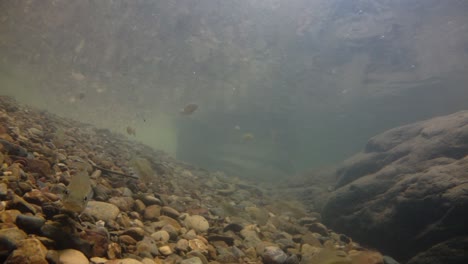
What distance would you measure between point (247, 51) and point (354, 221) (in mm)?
16600

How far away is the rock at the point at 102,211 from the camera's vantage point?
3.28 meters

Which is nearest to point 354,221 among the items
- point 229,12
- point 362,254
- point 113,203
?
point 362,254

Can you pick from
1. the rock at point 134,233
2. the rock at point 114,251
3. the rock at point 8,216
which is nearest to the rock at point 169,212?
the rock at point 134,233

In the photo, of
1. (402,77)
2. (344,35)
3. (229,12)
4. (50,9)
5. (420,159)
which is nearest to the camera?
(420,159)

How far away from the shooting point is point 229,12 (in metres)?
16.0

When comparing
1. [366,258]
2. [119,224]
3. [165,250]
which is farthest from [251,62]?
[165,250]

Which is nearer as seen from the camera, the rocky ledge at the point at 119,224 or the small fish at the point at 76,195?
the rocky ledge at the point at 119,224

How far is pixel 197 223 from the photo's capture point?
4.67 m

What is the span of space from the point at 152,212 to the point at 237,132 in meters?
34.4

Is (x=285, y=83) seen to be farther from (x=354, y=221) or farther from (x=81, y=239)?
(x=81, y=239)

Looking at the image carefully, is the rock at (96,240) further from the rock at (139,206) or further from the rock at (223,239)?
the rock at (223,239)

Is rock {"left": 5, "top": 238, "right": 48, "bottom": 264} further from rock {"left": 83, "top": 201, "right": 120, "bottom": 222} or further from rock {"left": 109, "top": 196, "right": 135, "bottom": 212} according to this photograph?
rock {"left": 109, "top": 196, "right": 135, "bottom": 212}

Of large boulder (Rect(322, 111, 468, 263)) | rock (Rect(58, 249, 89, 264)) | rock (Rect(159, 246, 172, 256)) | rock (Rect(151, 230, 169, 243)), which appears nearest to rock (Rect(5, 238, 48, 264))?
rock (Rect(58, 249, 89, 264))

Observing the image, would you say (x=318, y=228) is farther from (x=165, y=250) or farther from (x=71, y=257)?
(x=71, y=257)
